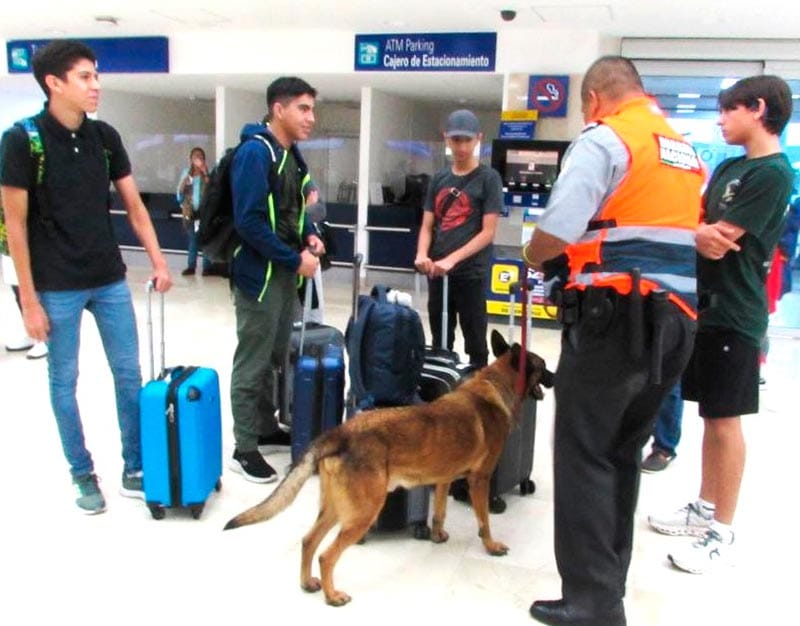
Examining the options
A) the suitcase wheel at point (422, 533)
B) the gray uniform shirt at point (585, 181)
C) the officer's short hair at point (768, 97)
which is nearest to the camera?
the gray uniform shirt at point (585, 181)

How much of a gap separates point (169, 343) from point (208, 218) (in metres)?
2.84

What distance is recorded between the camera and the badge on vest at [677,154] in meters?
1.82

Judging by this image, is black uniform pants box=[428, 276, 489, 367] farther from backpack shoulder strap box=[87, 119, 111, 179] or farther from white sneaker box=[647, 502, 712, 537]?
backpack shoulder strap box=[87, 119, 111, 179]

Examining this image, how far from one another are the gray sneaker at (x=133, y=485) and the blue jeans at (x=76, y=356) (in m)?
0.08

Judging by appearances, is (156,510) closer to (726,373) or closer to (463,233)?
(463,233)

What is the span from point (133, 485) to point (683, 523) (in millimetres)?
2230

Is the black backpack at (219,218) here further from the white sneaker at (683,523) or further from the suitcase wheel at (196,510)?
the white sneaker at (683,523)

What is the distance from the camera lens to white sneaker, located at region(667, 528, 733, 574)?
8.11 ft

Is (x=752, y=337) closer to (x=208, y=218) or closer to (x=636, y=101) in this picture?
(x=636, y=101)

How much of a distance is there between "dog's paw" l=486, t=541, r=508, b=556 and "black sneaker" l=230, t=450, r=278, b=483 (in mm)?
1027

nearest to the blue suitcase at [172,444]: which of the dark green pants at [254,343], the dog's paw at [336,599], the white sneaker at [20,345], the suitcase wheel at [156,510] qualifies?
the suitcase wheel at [156,510]

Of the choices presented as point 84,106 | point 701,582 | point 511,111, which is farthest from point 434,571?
point 511,111

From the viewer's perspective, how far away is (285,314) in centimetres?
312

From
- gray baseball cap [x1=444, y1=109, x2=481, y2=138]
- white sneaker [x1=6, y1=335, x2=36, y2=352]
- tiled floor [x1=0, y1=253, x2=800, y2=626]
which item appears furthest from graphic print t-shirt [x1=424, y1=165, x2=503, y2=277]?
white sneaker [x1=6, y1=335, x2=36, y2=352]
